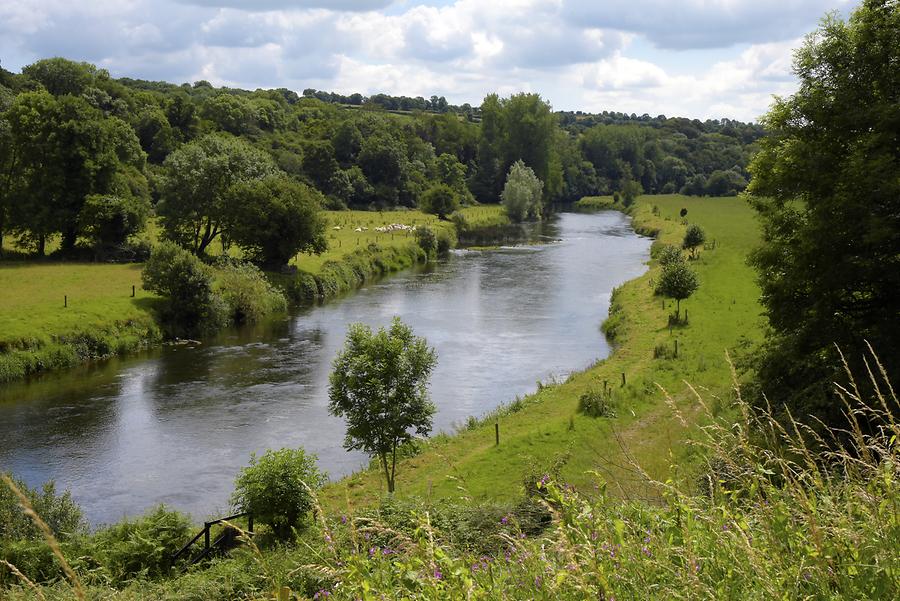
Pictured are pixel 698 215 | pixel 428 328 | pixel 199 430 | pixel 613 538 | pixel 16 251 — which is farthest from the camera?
pixel 698 215

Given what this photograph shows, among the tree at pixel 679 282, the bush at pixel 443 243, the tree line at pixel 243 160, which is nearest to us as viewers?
the tree at pixel 679 282

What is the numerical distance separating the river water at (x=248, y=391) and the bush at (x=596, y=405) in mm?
4518

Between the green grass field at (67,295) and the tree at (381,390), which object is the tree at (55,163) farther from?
the tree at (381,390)

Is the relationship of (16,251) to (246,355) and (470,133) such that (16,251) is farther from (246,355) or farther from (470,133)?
(470,133)

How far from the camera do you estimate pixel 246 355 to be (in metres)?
39.2

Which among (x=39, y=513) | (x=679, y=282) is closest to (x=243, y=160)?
(x=679, y=282)

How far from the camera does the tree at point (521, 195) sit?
4190 inches

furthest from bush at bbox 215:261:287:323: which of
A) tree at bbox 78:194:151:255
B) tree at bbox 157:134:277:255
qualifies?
tree at bbox 78:194:151:255

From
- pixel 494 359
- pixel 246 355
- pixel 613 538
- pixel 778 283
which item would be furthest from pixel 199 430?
pixel 613 538

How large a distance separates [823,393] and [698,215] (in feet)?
306

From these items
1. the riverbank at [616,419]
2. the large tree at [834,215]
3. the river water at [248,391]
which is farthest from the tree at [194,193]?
the large tree at [834,215]

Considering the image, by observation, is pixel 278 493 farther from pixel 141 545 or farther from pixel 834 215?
pixel 834 215

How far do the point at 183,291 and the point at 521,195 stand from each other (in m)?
68.6

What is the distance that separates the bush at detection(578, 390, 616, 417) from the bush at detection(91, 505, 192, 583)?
14.8 meters
